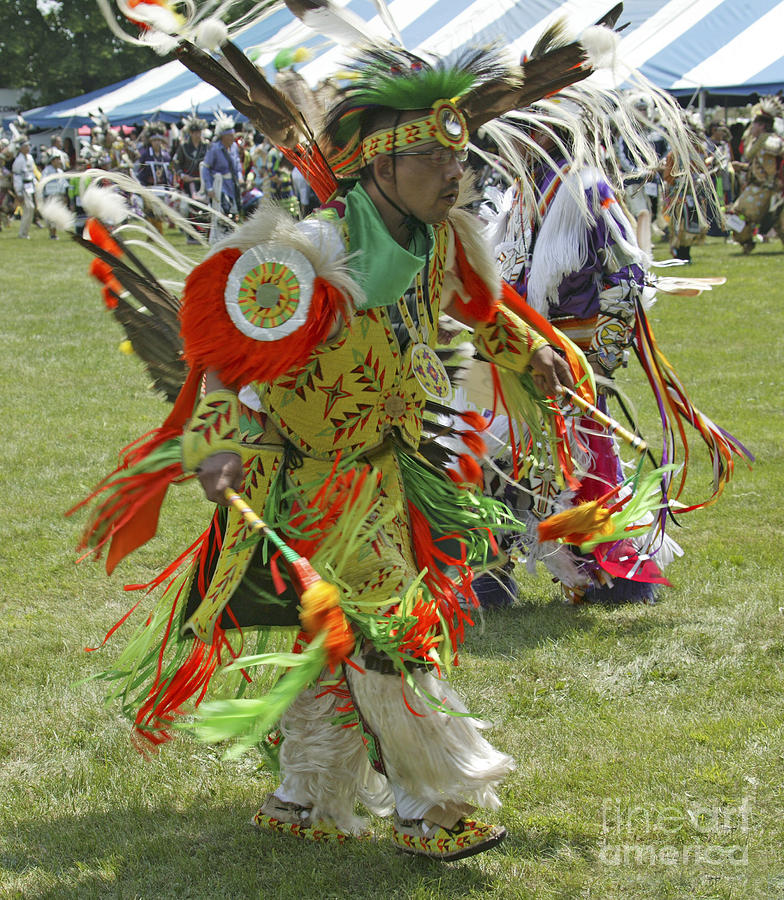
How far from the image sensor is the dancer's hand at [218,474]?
224 cm

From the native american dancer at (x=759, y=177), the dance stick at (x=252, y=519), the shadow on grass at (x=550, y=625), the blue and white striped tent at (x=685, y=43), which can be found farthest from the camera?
the native american dancer at (x=759, y=177)

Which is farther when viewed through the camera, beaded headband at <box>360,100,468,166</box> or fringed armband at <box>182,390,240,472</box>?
beaded headband at <box>360,100,468,166</box>

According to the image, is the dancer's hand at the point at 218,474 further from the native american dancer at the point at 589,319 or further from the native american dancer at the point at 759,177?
the native american dancer at the point at 759,177

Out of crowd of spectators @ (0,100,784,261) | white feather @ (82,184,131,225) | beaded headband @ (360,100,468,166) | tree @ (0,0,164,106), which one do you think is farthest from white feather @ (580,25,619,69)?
tree @ (0,0,164,106)

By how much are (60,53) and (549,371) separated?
4519 cm

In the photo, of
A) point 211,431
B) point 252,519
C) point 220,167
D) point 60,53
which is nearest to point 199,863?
point 252,519

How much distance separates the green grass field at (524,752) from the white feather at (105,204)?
4.96 ft

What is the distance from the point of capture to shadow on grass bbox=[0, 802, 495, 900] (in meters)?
2.55

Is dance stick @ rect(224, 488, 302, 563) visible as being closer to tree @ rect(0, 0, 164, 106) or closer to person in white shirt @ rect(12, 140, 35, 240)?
person in white shirt @ rect(12, 140, 35, 240)

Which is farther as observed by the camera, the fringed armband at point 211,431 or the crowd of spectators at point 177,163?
the crowd of spectators at point 177,163

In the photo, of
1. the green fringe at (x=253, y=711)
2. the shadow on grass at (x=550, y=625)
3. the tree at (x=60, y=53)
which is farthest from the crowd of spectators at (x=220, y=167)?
the tree at (x=60, y=53)

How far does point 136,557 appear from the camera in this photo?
4789 millimetres

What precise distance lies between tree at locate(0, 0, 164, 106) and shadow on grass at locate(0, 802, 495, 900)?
42.6 meters

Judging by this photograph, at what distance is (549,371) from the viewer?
9.68 ft
